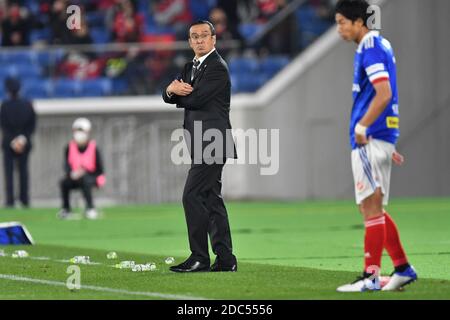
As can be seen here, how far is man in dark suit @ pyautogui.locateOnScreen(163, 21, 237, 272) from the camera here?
11.6 meters

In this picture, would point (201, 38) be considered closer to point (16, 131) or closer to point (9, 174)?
point (16, 131)

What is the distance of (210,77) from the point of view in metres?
11.6

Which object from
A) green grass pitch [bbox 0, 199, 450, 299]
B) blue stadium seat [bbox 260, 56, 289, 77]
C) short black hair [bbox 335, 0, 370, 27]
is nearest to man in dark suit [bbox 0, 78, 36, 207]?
green grass pitch [bbox 0, 199, 450, 299]

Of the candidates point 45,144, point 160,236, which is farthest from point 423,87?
point 160,236

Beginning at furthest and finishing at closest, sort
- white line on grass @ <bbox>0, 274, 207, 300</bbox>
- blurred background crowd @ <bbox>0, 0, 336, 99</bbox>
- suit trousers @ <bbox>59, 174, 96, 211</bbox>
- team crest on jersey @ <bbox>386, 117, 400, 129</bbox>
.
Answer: blurred background crowd @ <bbox>0, 0, 336, 99</bbox>
suit trousers @ <bbox>59, 174, 96, 211</bbox>
team crest on jersey @ <bbox>386, 117, 400, 129</bbox>
white line on grass @ <bbox>0, 274, 207, 300</bbox>

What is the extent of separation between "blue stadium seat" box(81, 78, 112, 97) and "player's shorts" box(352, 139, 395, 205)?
19.8m

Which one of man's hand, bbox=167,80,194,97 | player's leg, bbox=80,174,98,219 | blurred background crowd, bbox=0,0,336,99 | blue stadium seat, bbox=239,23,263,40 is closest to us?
man's hand, bbox=167,80,194,97

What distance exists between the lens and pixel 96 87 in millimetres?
29266

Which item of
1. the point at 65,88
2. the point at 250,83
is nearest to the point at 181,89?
the point at 250,83

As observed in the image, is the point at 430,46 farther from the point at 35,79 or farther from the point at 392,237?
the point at 392,237

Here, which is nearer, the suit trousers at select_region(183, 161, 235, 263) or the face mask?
the suit trousers at select_region(183, 161, 235, 263)

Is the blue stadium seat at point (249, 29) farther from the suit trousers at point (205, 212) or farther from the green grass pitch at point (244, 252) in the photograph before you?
the suit trousers at point (205, 212)

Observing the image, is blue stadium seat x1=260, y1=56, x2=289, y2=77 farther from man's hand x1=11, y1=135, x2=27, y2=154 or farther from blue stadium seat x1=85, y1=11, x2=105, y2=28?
man's hand x1=11, y1=135, x2=27, y2=154

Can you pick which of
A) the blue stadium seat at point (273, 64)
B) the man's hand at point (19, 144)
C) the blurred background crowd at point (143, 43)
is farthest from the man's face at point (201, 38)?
the blue stadium seat at point (273, 64)
